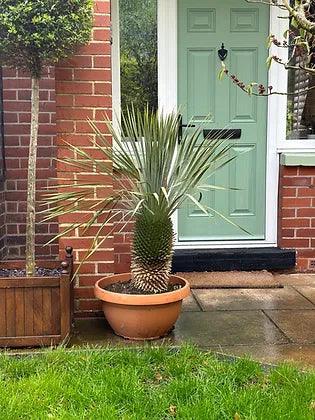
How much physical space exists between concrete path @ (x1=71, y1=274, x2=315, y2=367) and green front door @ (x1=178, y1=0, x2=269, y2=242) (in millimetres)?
825

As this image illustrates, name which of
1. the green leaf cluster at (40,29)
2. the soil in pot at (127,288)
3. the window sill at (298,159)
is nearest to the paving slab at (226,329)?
the soil in pot at (127,288)

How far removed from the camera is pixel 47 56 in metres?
2.96

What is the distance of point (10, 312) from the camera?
3.02m

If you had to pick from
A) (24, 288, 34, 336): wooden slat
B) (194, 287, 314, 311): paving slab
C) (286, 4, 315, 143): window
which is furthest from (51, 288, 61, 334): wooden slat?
(286, 4, 315, 143): window

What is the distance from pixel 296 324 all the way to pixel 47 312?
1.54 metres

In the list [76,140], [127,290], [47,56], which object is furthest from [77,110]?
[127,290]

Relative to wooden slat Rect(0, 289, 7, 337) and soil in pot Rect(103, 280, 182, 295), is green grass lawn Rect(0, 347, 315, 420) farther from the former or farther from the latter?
soil in pot Rect(103, 280, 182, 295)

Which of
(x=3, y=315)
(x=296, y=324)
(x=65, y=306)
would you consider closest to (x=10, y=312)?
(x=3, y=315)

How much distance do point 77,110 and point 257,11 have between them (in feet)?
Answer: 6.85

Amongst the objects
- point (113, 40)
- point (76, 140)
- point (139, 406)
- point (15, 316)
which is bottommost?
point (139, 406)

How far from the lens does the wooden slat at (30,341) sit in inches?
119

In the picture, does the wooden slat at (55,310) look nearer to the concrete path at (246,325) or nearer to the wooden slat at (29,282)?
the wooden slat at (29,282)

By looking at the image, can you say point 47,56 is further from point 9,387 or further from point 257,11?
point 257,11

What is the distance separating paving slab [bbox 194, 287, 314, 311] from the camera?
3846mm
